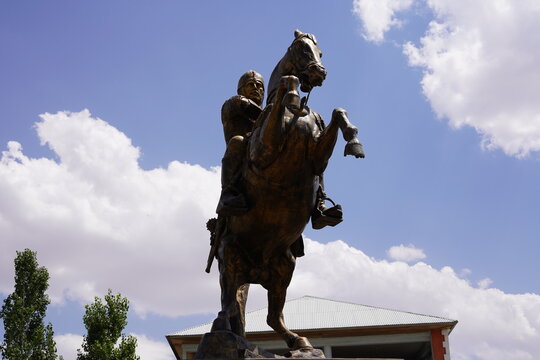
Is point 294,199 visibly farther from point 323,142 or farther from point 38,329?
point 38,329

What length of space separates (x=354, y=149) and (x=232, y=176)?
1.53 m

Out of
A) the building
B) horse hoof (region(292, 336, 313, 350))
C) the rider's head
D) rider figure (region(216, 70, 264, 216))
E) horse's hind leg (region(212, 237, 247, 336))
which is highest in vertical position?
the building

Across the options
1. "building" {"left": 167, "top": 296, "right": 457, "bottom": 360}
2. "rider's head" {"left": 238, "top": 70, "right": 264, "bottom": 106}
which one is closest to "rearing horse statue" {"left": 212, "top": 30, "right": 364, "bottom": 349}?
"rider's head" {"left": 238, "top": 70, "right": 264, "bottom": 106}

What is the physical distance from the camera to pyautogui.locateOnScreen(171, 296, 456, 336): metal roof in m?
25.2

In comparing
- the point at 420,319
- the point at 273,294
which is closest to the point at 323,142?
the point at 273,294

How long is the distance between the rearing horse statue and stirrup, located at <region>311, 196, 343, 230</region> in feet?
0.44

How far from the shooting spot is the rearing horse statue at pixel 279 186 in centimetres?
531

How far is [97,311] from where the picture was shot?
24.5 m

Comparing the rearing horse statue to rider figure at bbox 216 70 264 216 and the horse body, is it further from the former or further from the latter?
rider figure at bbox 216 70 264 216

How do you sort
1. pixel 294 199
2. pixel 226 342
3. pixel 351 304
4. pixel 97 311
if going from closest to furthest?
pixel 226 342 → pixel 294 199 → pixel 97 311 → pixel 351 304

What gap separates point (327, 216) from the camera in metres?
5.72

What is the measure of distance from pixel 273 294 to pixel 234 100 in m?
2.10

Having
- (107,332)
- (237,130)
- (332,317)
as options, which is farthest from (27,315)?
(237,130)

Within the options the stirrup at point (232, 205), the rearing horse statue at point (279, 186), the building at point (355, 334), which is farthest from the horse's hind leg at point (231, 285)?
the building at point (355, 334)
